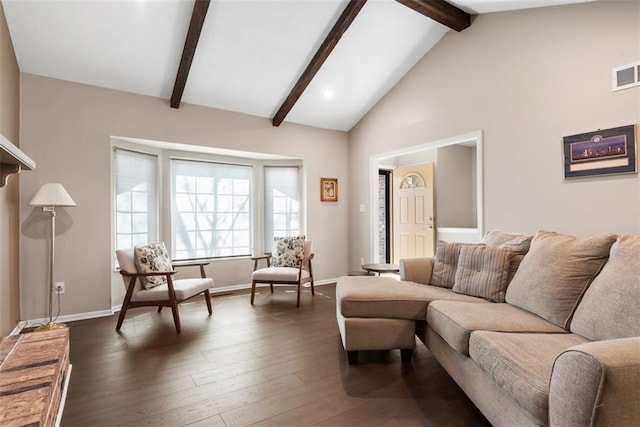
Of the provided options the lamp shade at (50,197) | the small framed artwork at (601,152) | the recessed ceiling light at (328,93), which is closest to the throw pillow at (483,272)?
the small framed artwork at (601,152)

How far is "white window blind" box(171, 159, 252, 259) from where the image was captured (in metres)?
4.34

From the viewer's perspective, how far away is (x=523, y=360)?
49.6 inches

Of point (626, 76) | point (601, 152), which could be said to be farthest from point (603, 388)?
point (626, 76)

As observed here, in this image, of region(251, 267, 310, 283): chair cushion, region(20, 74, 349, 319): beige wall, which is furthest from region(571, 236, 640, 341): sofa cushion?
region(20, 74, 349, 319): beige wall

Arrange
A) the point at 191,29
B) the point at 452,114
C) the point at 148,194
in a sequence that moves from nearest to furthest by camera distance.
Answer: the point at 191,29 → the point at 452,114 → the point at 148,194

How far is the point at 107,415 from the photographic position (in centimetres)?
167

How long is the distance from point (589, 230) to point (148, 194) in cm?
474

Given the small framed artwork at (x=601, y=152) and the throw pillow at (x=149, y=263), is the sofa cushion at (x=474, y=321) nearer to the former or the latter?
the small framed artwork at (x=601, y=152)

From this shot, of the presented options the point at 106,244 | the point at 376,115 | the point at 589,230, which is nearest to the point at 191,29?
the point at 106,244

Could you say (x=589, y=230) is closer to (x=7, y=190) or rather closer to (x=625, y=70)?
(x=625, y=70)

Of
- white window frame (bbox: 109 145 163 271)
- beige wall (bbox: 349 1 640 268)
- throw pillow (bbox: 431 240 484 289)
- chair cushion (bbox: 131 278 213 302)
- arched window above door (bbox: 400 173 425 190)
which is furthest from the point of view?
arched window above door (bbox: 400 173 425 190)

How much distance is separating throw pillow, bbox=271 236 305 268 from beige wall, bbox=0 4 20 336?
2548mm

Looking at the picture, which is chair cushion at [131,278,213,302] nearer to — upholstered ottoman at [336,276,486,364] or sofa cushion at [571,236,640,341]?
upholstered ottoman at [336,276,486,364]

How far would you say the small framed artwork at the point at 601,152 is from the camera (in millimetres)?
2428
